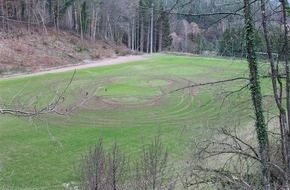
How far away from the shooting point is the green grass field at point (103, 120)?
12.2 m

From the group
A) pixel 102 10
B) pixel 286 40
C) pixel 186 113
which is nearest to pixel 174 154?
pixel 186 113

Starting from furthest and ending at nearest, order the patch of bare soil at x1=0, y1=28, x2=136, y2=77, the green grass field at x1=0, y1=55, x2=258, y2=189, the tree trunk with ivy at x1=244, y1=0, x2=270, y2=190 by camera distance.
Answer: the patch of bare soil at x1=0, y1=28, x2=136, y2=77, the green grass field at x1=0, y1=55, x2=258, y2=189, the tree trunk with ivy at x1=244, y1=0, x2=270, y2=190

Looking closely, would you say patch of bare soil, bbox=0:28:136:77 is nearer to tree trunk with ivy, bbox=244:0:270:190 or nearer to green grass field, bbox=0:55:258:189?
green grass field, bbox=0:55:258:189

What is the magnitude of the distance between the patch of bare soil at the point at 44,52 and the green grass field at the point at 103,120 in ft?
15.6

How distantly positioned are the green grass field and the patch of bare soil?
188 inches

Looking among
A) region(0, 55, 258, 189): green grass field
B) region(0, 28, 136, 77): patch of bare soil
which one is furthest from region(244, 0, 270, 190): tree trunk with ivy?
region(0, 28, 136, 77): patch of bare soil

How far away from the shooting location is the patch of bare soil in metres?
32.9

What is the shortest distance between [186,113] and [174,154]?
651 centimetres

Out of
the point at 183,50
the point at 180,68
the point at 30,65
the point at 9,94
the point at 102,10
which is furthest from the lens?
the point at 183,50

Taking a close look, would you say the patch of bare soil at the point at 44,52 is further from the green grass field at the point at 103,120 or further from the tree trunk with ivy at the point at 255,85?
the tree trunk with ivy at the point at 255,85

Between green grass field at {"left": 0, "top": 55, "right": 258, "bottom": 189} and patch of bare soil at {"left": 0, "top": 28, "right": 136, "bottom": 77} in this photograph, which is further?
patch of bare soil at {"left": 0, "top": 28, "right": 136, "bottom": 77}

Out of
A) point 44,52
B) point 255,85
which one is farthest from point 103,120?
point 44,52

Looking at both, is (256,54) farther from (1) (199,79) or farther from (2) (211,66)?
(2) (211,66)

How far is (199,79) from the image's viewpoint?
30016 mm
